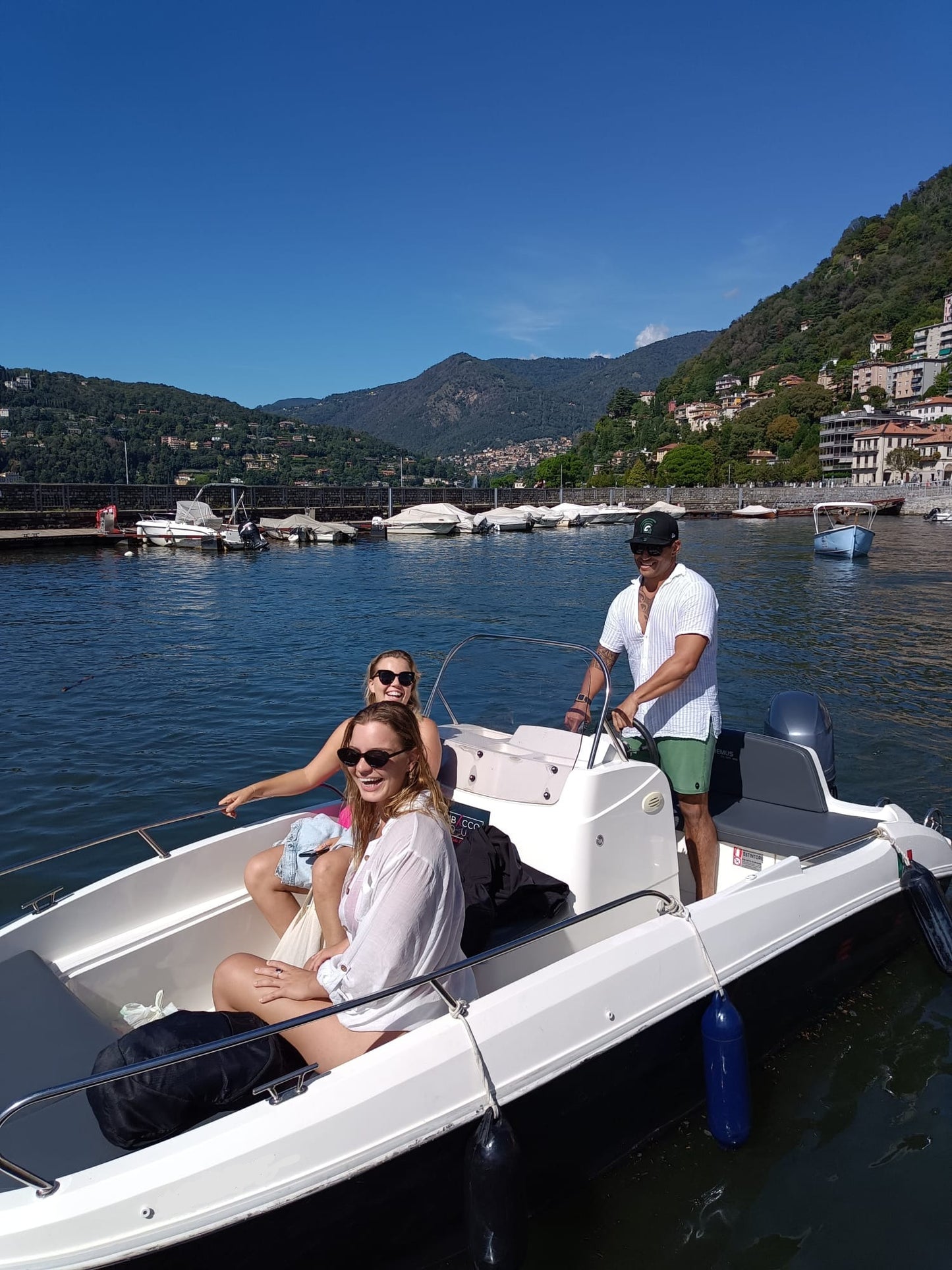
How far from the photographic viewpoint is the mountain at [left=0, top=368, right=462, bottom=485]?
9131cm

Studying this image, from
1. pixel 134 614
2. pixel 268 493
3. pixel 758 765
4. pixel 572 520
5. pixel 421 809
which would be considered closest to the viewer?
pixel 421 809

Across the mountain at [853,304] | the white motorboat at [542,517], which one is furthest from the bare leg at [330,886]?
the mountain at [853,304]

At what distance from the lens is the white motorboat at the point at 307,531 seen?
46.4m

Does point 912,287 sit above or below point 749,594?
above

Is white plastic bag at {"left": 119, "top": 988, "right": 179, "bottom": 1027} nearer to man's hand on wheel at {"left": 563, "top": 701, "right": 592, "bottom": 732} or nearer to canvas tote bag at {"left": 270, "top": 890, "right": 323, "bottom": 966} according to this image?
canvas tote bag at {"left": 270, "top": 890, "right": 323, "bottom": 966}

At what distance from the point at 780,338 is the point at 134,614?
6944 inches

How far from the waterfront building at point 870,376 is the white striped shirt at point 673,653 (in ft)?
Result: 460

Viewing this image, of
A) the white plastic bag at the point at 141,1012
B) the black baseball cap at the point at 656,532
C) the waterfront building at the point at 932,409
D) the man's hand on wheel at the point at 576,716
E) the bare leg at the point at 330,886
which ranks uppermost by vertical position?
the waterfront building at the point at 932,409

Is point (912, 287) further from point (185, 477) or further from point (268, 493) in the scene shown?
point (268, 493)

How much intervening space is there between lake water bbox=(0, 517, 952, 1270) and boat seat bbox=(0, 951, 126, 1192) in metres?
1.58

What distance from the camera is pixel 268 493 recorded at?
54844mm

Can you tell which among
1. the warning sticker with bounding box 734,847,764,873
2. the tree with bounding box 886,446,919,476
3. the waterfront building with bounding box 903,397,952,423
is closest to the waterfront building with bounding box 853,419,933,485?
the tree with bounding box 886,446,919,476

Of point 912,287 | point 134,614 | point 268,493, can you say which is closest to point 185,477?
point 268,493

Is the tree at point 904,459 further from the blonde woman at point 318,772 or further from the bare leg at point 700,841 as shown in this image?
the blonde woman at point 318,772
